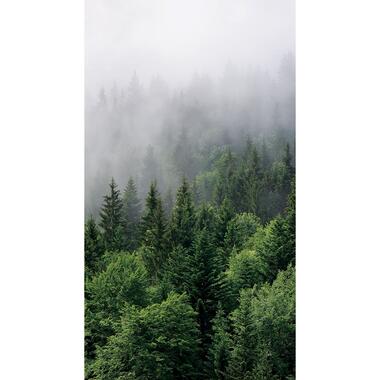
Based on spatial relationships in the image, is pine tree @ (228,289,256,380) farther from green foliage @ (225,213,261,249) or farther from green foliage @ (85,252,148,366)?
green foliage @ (85,252,148,366)

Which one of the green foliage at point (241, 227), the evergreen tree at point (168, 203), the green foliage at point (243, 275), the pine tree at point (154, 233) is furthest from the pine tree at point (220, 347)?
the evergreen tree at point (168, 203)

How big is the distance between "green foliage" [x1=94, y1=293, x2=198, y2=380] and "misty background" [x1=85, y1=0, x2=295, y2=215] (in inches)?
48.6

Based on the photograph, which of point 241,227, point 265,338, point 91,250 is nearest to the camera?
point 265,338

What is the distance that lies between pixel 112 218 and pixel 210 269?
118cm

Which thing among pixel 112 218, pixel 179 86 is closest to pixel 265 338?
pixel 112 218

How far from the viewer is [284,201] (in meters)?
7.23

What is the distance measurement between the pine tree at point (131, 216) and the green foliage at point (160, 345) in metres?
0.73

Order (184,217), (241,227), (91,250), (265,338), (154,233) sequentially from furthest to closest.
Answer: (91,250) → (154,233) → (184,217) → (241,227) → (265,338)

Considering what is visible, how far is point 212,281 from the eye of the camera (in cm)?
728

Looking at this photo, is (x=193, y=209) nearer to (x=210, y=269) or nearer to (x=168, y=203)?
(x=168, y=203)

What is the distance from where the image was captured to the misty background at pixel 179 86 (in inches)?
284

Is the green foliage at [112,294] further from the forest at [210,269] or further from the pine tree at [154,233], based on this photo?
the pine tree at [154,233]

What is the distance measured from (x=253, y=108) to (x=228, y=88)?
0.33m
